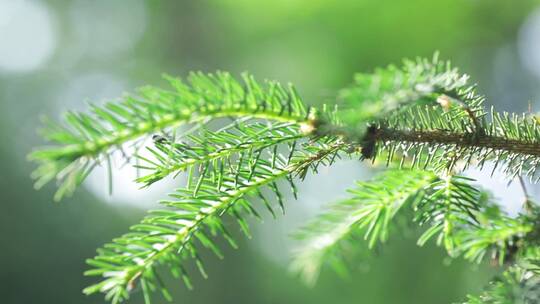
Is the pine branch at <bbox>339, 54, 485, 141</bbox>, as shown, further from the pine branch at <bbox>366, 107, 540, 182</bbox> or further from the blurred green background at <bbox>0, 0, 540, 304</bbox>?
the blurred green background at <bbox>0, 0, 540, 304</bbox>

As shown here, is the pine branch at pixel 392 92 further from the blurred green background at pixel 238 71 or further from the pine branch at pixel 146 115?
the blurred green background at pixel 238 71

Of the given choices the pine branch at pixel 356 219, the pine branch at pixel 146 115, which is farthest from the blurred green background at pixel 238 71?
the pine branch at pixel 146 115

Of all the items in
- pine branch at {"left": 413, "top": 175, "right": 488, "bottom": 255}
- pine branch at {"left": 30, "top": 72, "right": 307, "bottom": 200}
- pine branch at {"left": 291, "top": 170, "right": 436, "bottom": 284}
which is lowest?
pine branch at {"left": 413, "top": 175, "right": 488, "bottom": 255}

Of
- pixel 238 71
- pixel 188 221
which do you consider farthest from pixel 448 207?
pixel 238 71

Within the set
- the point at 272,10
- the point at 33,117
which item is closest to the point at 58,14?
the point at 33,117

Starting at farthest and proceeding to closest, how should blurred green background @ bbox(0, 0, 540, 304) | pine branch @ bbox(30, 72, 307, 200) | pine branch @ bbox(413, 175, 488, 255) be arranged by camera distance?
blurred green background @ bbox(0, 0, 540, 304), pine branch @ bbox(413, 175, 488, 255), pine branch @ bbox(30, 72, 307, 200)

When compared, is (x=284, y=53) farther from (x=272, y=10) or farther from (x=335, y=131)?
(x=335, y=131)

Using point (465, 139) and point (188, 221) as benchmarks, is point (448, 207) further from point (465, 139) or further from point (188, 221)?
point (188, 221)

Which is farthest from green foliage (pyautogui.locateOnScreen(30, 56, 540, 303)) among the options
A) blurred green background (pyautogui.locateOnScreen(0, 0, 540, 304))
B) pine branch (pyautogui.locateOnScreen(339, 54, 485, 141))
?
blurred green background (pyautogui.locateOnScreen(0, 0, 540, 304))
